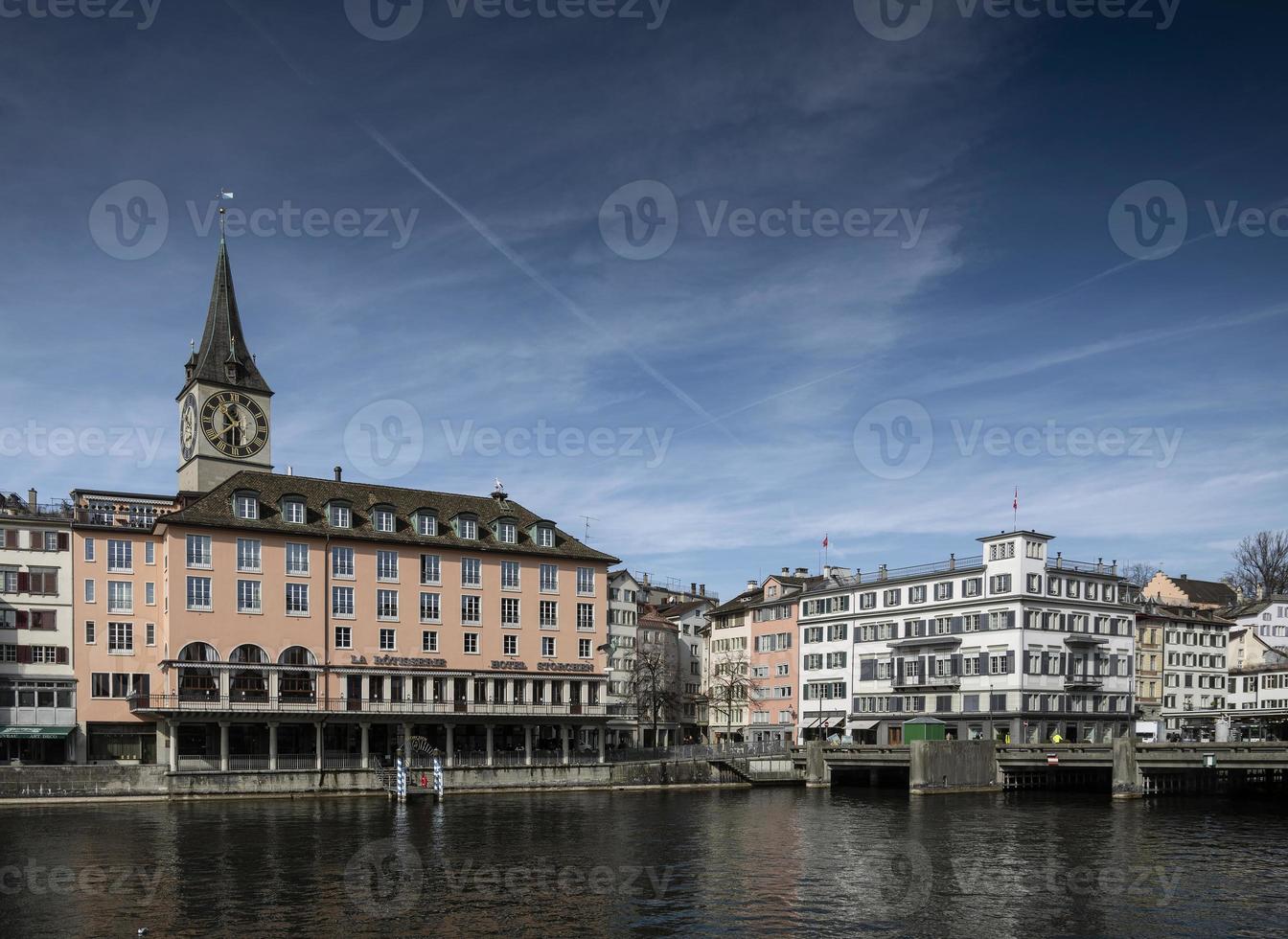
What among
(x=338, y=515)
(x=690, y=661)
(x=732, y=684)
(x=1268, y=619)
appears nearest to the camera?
(x=338, y=515)

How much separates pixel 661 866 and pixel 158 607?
5732 centimetres

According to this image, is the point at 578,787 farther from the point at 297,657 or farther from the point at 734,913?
the point at 734,913

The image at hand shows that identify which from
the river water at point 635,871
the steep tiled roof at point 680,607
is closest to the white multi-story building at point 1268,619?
the steep tiled roof at point 680,607

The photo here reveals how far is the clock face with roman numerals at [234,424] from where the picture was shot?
4439 inches

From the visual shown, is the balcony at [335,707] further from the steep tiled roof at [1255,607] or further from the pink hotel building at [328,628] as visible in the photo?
the steep tiled roof at [1255,607]

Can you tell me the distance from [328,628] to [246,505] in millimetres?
10856

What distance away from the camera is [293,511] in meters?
95.7

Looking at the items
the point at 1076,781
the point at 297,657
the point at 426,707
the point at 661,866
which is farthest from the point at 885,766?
the point at 661,866

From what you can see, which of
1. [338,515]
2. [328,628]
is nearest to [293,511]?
[338,515]

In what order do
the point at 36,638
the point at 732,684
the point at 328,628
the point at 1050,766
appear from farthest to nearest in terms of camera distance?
the point at 732,684 → the point at 1050,766 → the point at 328,628 → the point at 36,638

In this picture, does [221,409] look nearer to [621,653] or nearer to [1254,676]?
[621,653]

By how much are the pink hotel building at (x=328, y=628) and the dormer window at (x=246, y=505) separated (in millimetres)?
106

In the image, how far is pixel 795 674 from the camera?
131m

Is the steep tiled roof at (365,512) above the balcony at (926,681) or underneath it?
above
